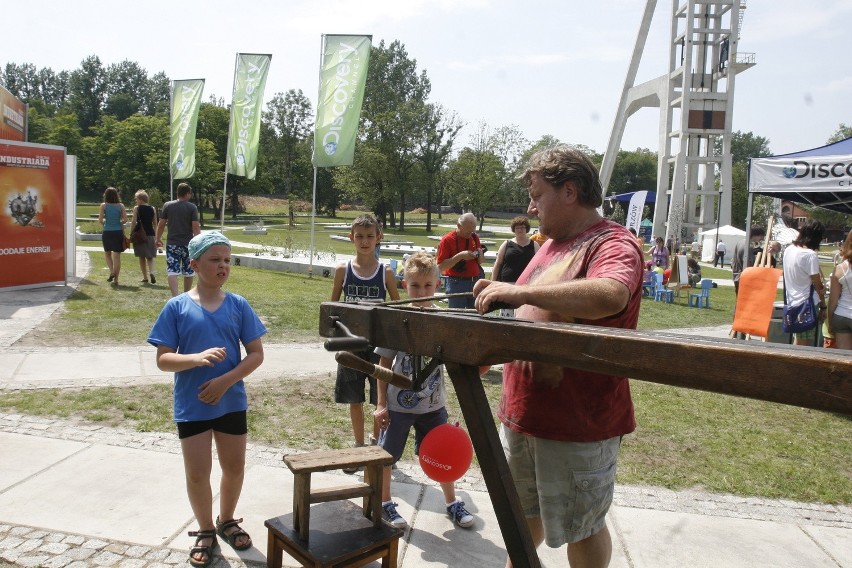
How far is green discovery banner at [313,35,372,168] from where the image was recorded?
46.7 feet

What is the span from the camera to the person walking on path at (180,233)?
9.91m

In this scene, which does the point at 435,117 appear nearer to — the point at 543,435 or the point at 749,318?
the point at 749,318

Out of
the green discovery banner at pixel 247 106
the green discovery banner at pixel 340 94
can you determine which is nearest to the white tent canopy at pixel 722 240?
the green discovery banner at pixel 340 94

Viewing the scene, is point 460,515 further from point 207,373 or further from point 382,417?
point 207,373

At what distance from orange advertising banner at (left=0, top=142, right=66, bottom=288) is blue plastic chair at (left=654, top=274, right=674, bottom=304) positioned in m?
12.8

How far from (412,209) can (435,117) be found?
118 feet

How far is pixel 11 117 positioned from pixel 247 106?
5.60 meters

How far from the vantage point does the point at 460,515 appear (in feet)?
11.7

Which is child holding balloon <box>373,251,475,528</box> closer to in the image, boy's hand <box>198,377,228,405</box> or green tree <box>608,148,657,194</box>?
boy's hand <box>198,377,228,405</box>

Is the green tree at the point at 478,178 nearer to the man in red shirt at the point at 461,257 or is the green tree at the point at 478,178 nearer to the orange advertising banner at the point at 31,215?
the orange advertising banner at the point at 31,215

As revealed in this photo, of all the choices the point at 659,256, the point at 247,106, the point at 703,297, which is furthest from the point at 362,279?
the point at 659,256

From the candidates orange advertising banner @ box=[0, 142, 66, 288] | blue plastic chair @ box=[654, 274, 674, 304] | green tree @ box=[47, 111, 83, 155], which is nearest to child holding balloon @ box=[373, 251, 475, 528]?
orange advertising banner @ box=[0, 142, 66, 288]

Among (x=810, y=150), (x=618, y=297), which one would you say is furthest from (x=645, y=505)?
(x=810, y=150)

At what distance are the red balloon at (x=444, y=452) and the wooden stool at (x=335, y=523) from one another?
19.3 inches
